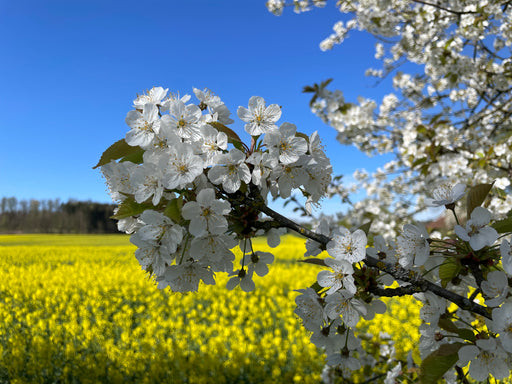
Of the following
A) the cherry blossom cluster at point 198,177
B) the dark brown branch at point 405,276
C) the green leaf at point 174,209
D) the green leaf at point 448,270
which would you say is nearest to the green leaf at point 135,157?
the cherry blossom cluster at point 198,177

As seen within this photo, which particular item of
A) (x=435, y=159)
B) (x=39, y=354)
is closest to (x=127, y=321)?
(x=39, y=354)

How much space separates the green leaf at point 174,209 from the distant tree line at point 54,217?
9.36 feet

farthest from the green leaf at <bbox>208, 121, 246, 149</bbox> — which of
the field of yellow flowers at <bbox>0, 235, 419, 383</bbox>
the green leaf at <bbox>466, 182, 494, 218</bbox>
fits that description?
the field of yellow flowers at <bbox>0, 235, 419, 383</bbox>

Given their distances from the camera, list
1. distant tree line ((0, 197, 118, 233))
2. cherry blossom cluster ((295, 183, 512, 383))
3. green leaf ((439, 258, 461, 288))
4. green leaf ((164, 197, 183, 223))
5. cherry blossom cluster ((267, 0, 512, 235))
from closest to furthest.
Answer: green leaf ((164, 197, 183, 223)), cherry blossom cluster ((295, 183, 512, 383)), green leaf ((439, 258, 461, 288)), cherry blossom cluster ((267, 0, 512, 235)), distant tree line ((0, 197, 118, 233))

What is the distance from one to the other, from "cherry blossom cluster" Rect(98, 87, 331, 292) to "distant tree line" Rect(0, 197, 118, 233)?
108 inches

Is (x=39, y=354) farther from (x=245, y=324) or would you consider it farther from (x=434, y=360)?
(x=434, y=360)

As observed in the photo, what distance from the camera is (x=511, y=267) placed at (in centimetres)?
73

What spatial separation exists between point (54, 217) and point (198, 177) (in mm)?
8404

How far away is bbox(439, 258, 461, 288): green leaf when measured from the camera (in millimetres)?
913

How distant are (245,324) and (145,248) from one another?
381 cm

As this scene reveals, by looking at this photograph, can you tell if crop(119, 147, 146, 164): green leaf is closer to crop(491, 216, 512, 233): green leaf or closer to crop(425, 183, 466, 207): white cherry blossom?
crop(425, 183, 466, 207): white cherry blossom

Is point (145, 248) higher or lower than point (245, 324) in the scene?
higher

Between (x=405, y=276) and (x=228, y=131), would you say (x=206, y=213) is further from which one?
(x=405, y=276)

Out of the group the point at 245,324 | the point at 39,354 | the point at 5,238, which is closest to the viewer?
the point at 39,354
